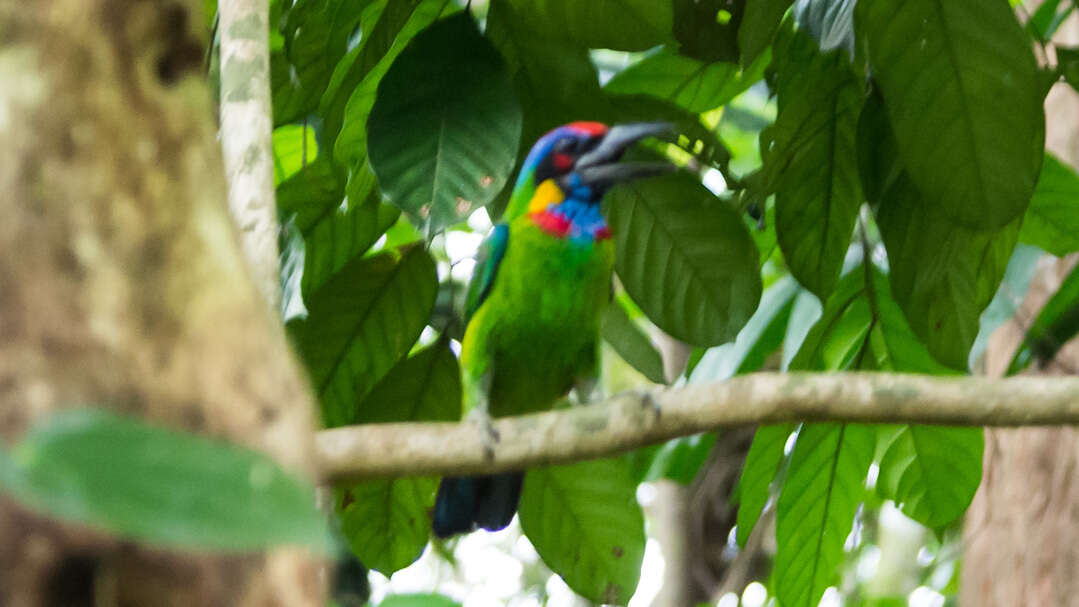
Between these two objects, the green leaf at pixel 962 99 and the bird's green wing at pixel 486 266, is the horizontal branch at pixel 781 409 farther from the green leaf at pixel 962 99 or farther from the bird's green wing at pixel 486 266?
the bird's green wing at pixel 486 266

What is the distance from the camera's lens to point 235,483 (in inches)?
21.0

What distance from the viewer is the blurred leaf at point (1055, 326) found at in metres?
2.23

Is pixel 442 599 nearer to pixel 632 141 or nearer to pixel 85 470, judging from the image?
pixel 85 470

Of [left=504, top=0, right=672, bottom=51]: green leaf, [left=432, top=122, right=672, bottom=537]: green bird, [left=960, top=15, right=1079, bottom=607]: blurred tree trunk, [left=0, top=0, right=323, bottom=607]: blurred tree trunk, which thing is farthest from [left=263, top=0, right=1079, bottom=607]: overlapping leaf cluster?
[left=960, top=15, right=1079, bottom=607]: blurred tree trunk

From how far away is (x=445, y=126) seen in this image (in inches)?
79.3

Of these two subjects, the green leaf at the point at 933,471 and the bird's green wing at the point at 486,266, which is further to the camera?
the bird's green wing at the point at 486,266

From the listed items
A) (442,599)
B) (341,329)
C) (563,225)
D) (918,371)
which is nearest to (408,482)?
(341,329)

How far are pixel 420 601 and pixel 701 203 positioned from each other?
5.27ft

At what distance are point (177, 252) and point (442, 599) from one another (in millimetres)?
253

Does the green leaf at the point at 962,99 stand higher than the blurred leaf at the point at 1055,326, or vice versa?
the green leaf at the point at 962,99

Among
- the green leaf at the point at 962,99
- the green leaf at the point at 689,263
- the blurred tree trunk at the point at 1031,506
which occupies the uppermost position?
the green leaf at the point at 962,99

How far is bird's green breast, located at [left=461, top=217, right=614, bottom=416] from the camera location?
2.71m

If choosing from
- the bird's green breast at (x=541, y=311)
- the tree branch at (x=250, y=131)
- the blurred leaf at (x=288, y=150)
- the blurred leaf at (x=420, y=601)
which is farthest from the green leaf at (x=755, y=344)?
the blurred leaf at (x=420, y=601)

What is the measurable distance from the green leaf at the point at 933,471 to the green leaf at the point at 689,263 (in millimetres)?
464
